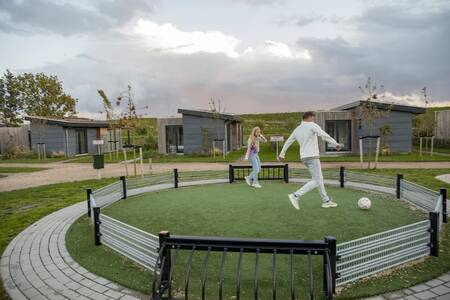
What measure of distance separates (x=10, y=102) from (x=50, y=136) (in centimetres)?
1408

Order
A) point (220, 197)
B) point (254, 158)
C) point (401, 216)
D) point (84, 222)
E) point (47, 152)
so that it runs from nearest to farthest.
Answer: point (401, 216) → point (84, 222) → point (220, 197) → point (254, 158) → point (47, 152)

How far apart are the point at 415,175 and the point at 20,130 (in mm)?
33598

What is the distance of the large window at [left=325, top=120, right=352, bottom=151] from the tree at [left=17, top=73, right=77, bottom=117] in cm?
3434

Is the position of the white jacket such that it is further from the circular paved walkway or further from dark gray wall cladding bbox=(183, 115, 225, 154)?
dark gray wall cladding bbox=(183, 115, 225, 154)

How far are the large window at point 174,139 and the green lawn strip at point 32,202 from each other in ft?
41.7

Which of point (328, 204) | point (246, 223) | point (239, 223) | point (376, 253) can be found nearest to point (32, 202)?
point (239, 223)

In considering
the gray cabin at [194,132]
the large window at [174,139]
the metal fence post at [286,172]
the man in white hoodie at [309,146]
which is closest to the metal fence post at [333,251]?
the man in white hoodie at [309,146]

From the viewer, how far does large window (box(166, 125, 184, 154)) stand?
26.0m

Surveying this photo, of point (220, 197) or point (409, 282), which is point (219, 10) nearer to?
point (220, 197)

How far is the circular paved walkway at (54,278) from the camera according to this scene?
373 cm

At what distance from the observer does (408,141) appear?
71.7 feet

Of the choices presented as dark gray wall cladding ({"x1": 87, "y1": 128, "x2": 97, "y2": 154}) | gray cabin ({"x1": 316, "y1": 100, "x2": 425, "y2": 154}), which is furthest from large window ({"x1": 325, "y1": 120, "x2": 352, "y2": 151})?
dark gray wall cladding ({"x1": 87, "y1": 128, "x2": 97, "y2": 154})

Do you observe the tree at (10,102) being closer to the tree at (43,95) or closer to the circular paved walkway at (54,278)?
the tree at (43,95)

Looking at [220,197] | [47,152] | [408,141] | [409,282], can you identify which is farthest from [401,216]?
[47,152]
